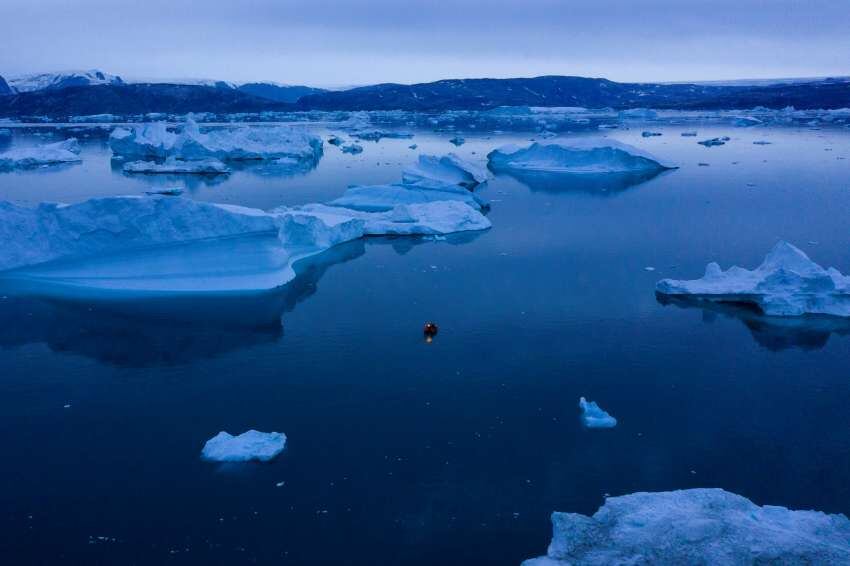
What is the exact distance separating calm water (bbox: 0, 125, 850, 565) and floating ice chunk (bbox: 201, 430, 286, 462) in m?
0.10

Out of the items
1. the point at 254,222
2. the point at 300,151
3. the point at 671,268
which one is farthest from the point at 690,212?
the point at 300,151

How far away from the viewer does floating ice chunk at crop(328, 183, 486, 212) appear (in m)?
15.7

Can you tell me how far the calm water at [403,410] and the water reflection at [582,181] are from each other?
26.9ft

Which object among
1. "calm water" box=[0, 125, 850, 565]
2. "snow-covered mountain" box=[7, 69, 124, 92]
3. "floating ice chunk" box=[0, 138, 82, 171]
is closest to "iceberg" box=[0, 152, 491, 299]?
"calm water" box=[0, 125, 850, 565]

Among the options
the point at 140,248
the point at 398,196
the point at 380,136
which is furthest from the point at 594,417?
the point at 380,136

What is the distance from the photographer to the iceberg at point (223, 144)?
26.4 meters

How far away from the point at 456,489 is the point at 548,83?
99475mm

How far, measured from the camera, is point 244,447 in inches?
208

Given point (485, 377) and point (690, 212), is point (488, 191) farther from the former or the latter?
point (485, 377)

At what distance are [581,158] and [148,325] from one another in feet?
59.1

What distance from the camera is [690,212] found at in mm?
15906

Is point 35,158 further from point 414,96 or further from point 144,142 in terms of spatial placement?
point 414,96

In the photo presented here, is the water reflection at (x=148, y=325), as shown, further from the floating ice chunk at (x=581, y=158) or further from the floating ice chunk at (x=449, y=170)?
the floating ice chunk at (x=581, y=158)

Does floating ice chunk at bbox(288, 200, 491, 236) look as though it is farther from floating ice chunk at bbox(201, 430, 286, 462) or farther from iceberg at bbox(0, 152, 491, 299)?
floating ice chunk at bbox(201, 430, 286, 462)
